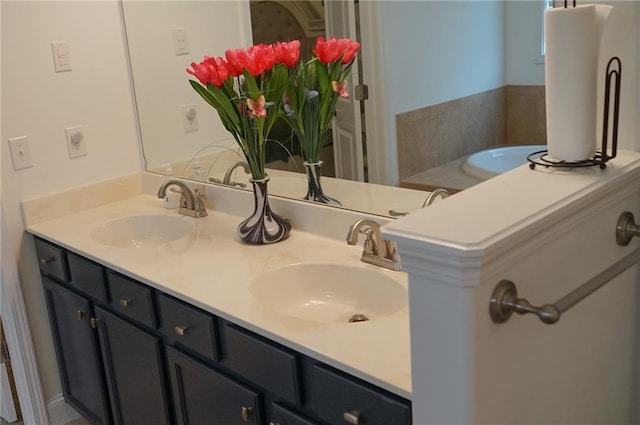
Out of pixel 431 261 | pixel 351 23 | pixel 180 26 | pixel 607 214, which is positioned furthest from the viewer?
pixel 180 26

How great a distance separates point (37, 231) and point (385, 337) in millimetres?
1567

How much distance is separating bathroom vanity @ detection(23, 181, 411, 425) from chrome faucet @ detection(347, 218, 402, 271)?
41 millimetres

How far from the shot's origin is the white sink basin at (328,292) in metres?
1.71

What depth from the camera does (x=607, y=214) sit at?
130 centimetres

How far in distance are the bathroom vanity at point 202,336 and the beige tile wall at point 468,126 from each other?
0.33 m

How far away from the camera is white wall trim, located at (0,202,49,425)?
2434mm

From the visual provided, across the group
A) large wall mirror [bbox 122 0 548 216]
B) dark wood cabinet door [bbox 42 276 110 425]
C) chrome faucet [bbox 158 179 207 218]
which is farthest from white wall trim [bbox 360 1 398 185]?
dark wood cabinet door [bbox 42 276 110 425]

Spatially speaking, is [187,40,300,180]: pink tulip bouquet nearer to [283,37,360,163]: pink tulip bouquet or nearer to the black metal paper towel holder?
[283,37,360,163]: pink tulip bouquet

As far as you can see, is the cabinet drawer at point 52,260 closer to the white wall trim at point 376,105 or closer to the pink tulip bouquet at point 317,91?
the pink tulip bouquet at point 317,91

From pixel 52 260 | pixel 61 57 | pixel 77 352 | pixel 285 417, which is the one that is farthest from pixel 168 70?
pixel 285 417

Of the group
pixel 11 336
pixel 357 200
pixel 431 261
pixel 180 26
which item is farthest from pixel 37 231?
pixel 431 261

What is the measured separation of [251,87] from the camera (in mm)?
1896

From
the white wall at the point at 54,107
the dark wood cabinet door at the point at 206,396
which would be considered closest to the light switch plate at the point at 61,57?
the white wall at the point at 54,107

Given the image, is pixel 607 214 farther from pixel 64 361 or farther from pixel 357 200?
pixel 64 361
